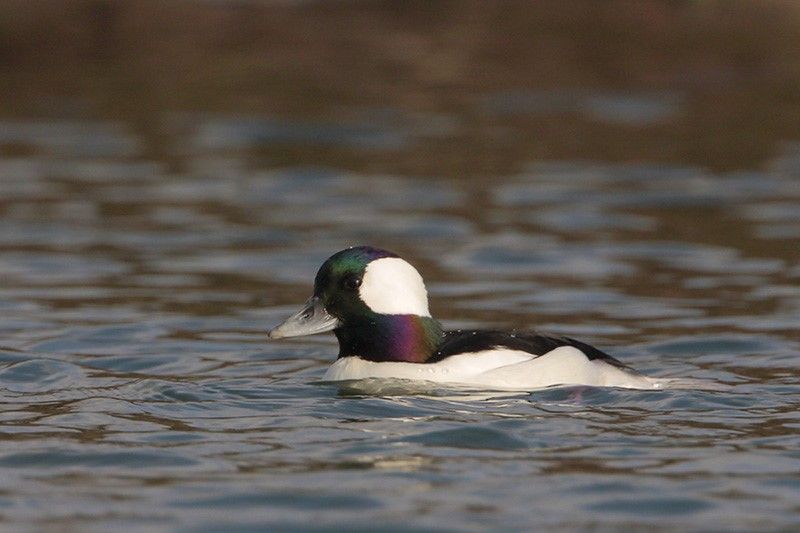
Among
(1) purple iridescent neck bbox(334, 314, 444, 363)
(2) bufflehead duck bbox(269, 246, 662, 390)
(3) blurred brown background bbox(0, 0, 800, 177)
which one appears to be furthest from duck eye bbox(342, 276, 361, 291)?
(3) blurred brown background bbox(0, 0, 800, 177)

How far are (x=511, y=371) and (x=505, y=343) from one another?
17 cm

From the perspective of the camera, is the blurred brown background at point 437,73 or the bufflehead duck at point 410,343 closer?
the bufflehead duck at point 410,343

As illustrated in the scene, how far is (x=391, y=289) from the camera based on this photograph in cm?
950

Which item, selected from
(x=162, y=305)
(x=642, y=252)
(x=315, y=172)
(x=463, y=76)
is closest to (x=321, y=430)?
(x=162, y=305)

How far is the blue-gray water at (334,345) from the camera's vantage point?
7.27 m

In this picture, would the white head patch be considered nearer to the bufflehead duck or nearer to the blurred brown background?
the bufflehead duck

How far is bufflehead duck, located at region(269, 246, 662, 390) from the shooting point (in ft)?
30.4

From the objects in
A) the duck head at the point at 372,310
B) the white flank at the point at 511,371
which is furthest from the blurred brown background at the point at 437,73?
the white flank at the point at 511,371

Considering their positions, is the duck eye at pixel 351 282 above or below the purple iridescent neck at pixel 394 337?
above

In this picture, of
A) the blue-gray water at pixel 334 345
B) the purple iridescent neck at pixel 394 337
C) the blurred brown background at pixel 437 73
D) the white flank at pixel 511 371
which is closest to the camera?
the blue-gray water at pixel 334 345

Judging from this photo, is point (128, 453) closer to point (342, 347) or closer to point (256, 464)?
point (256, 464)

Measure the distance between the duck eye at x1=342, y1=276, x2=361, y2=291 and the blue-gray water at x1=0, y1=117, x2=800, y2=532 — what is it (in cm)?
56

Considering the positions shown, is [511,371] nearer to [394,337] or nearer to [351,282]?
[394,337]

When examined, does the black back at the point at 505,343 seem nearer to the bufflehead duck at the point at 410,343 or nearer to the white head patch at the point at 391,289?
the bufflehead duck at the point at 410,343
